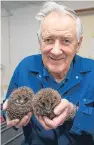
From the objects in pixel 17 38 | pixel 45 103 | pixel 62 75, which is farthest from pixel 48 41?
pixel 17 38

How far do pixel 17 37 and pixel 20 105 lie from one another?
210 cm

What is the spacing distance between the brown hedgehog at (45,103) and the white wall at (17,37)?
6.21 feet

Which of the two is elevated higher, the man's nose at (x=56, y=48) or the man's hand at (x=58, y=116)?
the man's nose at (x=56, y=48)

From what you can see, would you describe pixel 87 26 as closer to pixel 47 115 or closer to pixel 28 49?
pixel 28 49

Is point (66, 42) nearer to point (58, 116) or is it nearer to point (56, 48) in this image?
point (56, 48)

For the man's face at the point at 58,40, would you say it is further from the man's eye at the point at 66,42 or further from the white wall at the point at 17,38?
the white wall at the point at 17,38

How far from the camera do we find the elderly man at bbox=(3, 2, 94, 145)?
2.46 feet

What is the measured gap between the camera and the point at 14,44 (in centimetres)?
268

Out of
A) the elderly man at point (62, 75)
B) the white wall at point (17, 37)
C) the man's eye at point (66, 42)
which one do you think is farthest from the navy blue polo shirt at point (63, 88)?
the white wall at point (17, 37)

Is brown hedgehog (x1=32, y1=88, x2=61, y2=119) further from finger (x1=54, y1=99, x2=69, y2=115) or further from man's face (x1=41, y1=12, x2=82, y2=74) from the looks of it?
man's face (x1=41, y1=12, x2=82, y2=74)

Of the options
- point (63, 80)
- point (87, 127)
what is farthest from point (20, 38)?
point (87, 127)

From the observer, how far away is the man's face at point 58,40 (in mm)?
777

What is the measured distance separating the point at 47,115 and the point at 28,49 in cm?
201

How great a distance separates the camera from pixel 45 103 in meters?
0.62
